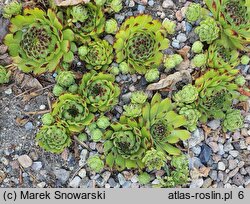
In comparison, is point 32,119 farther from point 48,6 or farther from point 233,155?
point 233,155

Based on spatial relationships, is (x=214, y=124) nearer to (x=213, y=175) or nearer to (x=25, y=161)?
(x=213, y=175)

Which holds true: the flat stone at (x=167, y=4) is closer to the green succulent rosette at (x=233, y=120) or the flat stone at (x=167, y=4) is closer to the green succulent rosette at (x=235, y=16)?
the green succulent rosette at (x=235, y=16)

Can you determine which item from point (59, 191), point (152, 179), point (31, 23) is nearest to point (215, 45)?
point (152, 179)

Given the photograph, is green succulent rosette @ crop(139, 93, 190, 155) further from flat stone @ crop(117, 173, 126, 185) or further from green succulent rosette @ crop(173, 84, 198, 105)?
flat stone @ crop(117, 173, 126, 185)

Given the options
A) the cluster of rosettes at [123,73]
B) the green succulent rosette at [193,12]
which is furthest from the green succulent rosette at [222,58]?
the green succulent rosette at [193,12]

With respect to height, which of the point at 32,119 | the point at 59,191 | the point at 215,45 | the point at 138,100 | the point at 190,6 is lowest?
the point at 59,191

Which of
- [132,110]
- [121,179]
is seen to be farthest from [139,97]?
[121,179]
